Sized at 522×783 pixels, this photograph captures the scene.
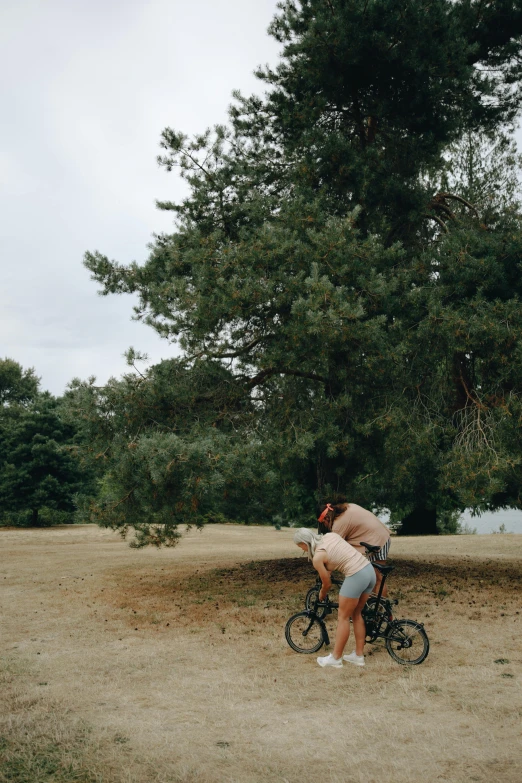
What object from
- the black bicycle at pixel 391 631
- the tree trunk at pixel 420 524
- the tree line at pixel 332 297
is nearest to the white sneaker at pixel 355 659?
the black bicycle at pixel 391 631

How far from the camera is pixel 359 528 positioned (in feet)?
23.1

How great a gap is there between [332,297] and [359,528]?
360cm

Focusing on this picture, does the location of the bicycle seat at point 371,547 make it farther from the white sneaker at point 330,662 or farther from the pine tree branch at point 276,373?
the pine tree branch at point 276,373

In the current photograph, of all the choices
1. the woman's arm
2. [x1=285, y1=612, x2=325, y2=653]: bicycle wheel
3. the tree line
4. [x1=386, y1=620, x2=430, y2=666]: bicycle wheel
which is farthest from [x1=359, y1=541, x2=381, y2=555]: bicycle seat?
the tree line

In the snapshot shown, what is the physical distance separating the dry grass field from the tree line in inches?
67.3

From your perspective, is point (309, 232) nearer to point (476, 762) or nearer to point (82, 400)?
point (82, 400)

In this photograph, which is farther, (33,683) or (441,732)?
(33,683)

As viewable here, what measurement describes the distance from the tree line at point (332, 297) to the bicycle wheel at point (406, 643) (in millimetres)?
2911

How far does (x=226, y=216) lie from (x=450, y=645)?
867 cm

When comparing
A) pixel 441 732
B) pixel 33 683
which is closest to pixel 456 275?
pixel 441 732

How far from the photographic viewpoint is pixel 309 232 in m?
10.0

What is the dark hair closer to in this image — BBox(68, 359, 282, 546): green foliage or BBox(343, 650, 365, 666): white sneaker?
BBox(343, 650, 365, 666): white sneaker

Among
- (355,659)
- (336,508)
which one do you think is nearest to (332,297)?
(336,508)

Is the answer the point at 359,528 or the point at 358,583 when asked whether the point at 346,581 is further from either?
the point at 359,528
